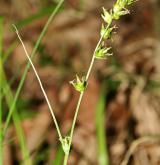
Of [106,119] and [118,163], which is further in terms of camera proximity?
[106,119]

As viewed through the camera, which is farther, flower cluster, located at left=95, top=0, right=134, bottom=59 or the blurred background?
the blurred background

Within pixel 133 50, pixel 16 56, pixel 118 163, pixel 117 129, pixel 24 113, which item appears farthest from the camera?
pixel 16 56

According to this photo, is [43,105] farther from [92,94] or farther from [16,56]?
[16,56]

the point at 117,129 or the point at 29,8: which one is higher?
the point at 29,8

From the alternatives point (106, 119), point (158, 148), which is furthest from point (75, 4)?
point (158, 148)

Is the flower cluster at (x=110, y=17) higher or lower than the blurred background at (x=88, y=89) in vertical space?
higher

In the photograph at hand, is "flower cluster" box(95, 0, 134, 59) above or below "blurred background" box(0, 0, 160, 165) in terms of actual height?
above

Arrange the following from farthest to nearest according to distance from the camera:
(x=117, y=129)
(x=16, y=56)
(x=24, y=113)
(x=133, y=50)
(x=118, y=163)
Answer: (x=16, y=56), (x=133, y=50), (x=24, y=113), (x=117, y=129), (x=118, y=163)

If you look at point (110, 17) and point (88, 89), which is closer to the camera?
point (110, 17)
